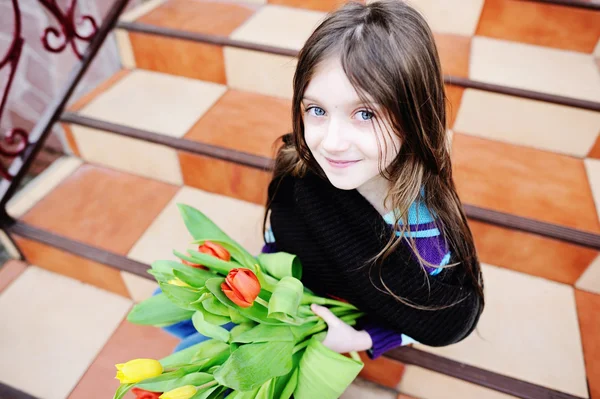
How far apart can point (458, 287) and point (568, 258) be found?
480 millimetres

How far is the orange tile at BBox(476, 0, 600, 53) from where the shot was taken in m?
1.25

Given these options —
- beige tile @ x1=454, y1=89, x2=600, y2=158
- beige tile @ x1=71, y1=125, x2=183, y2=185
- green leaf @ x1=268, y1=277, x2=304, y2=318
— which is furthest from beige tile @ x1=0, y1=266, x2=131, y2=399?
beige tile @ x1=454, y1=89, x2=600, y2=158

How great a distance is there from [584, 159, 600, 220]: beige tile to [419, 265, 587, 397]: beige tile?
0.78 feet

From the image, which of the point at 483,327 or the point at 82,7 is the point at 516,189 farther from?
the point at 82,7

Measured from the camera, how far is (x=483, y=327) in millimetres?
1018

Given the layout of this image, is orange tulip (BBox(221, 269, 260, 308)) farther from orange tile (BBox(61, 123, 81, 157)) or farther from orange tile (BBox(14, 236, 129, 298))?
orange tile (BBox(61, 123, 81, 157))

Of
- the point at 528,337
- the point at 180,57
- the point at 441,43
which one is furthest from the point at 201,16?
the point at 528,337

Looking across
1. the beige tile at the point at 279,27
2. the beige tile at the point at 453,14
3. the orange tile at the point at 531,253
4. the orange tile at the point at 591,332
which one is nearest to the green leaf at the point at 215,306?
the orange tile at the point at 531,253

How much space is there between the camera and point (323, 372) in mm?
665

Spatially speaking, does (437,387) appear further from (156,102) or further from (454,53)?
(156,102)

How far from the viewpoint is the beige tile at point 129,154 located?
4.21 feet

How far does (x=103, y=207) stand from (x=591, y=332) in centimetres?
133

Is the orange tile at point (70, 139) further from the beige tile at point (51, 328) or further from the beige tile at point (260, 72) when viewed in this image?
the beige tile at point (260, 72)

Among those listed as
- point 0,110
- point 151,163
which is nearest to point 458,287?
point 151,163
